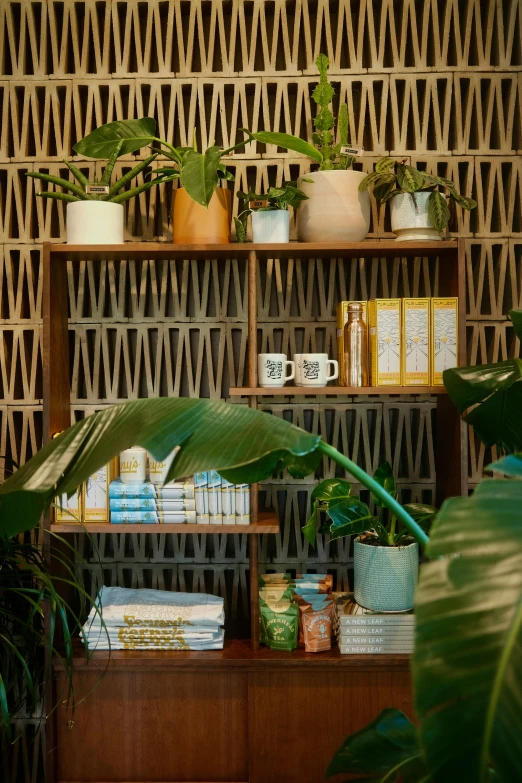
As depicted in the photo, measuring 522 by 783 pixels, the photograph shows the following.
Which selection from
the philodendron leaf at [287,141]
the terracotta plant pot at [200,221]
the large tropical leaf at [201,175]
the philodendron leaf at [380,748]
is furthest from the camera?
the terracotta plant pot at [200,221]

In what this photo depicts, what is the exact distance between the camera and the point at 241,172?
2469mm

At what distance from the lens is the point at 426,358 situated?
83.7 inches

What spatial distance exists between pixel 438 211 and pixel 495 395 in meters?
0.62

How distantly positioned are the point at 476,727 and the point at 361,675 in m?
1.51

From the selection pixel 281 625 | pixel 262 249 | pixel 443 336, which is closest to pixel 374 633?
pixel 281 625

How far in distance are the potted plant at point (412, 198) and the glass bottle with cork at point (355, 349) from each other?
0.91 ft

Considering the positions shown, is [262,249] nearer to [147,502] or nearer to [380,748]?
[147,502]

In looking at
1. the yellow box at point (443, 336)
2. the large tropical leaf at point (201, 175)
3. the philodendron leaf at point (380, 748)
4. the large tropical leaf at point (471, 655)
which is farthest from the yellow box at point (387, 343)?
the large tropical leaf at point (471, 655)

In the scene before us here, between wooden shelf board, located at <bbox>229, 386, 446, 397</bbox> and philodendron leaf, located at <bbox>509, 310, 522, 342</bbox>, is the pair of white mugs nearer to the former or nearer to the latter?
wooden shelf board, located at <bbox>229, 386, 446, 397</bbox>

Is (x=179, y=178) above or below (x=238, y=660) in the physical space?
above

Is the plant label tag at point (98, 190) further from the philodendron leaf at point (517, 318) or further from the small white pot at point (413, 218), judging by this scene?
the philodendron leaf at point (517, 318)

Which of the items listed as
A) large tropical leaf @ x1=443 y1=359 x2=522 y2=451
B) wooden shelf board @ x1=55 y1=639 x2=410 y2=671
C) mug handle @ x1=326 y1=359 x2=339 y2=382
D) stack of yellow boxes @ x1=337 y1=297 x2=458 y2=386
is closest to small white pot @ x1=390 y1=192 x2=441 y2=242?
stack of yellow boxes @ x1=337 y1=297 x2=458 y2=386

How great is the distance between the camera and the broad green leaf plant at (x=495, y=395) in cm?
178

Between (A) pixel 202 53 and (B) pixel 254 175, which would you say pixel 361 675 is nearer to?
(B) pixel 254 175
